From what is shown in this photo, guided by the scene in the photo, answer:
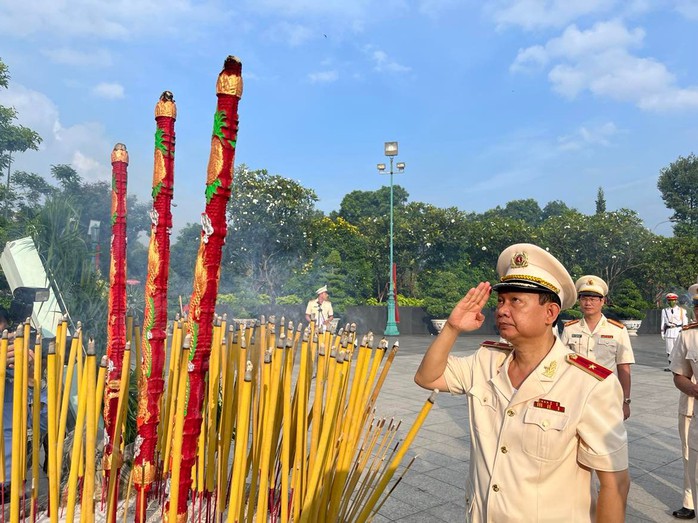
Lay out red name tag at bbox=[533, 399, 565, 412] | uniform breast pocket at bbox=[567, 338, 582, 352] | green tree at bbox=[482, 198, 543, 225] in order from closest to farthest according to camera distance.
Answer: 1. red name tag at bbox=[533, 399, 565, 412]
2. uniform breast pocket at bbox=[567, 338, 582, 352]
3. green tree at bbox=[482, 198, 543, 225]

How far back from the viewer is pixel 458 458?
14.9 ft

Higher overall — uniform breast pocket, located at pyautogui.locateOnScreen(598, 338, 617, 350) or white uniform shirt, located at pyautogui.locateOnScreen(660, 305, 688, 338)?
uniform breast pocket, located at pyautogui.locateOnScreen(598, 338, 617, 350)

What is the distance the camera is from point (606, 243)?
22.9 metres

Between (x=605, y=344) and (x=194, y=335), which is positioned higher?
(x=194, y=335)

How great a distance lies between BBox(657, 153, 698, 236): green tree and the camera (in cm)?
3844

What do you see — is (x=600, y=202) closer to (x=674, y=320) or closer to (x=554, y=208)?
(x=554, y=208)

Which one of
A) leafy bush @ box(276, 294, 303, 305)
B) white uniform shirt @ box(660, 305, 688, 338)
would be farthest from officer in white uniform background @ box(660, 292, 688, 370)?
leafy bush @ box(276, 294, 303, 305)

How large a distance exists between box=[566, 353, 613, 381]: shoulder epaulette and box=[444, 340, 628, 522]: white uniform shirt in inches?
0.5

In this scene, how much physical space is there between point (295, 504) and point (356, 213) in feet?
160

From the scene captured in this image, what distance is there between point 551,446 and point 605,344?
2.81 metres

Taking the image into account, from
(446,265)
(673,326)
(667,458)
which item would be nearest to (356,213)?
(446,265)

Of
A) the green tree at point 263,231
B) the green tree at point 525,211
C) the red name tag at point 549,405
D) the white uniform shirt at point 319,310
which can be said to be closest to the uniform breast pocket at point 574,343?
the red name tag at point 549,405

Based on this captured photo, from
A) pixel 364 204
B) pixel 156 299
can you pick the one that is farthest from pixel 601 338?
pixel 364 204

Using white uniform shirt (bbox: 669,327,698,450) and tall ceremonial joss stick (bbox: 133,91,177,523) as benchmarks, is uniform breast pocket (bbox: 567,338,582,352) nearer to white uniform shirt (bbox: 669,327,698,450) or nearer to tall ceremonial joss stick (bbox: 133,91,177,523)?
white uniform shirt (bbox: 669,327,698,450)
